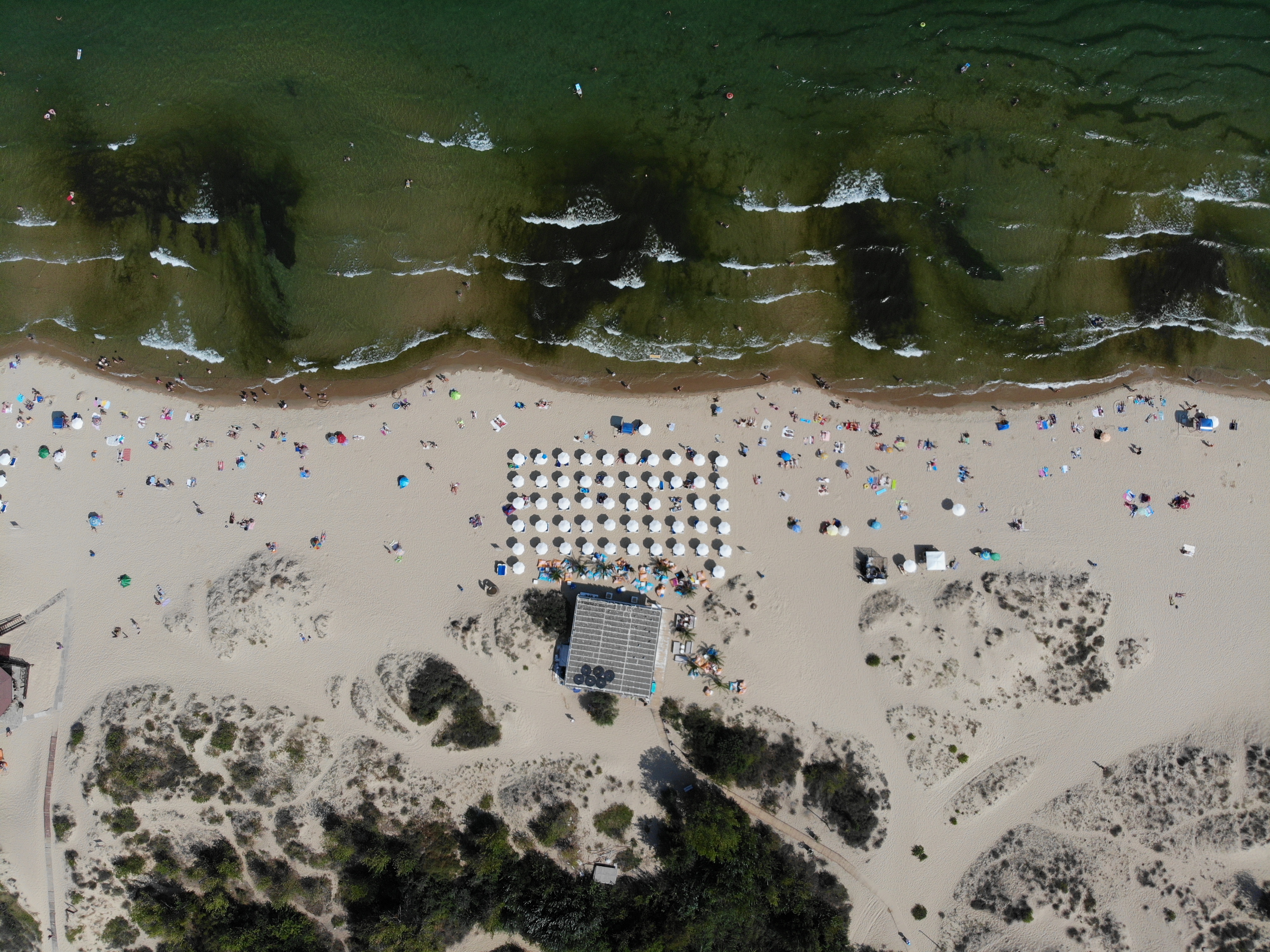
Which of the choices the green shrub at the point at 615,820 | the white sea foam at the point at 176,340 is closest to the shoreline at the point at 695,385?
the white sea foam at the point at 176,340

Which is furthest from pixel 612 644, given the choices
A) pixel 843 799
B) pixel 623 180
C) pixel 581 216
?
pixel 623 180

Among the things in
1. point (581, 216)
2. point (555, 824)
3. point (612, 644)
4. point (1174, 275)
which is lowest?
point (555, 824)

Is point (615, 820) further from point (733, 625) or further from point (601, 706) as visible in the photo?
point (733, 625)

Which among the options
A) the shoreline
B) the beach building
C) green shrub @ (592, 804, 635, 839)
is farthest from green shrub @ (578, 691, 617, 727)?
the shoreline

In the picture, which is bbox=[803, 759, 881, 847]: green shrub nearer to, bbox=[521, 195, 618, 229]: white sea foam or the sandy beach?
the sandy beach

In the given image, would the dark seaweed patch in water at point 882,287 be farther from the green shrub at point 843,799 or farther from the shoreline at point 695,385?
the green shrub at point 843,799

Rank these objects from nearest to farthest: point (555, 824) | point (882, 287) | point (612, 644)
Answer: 1. point (612, 644)
2. point (555, 824)
3. point (882, 287)
